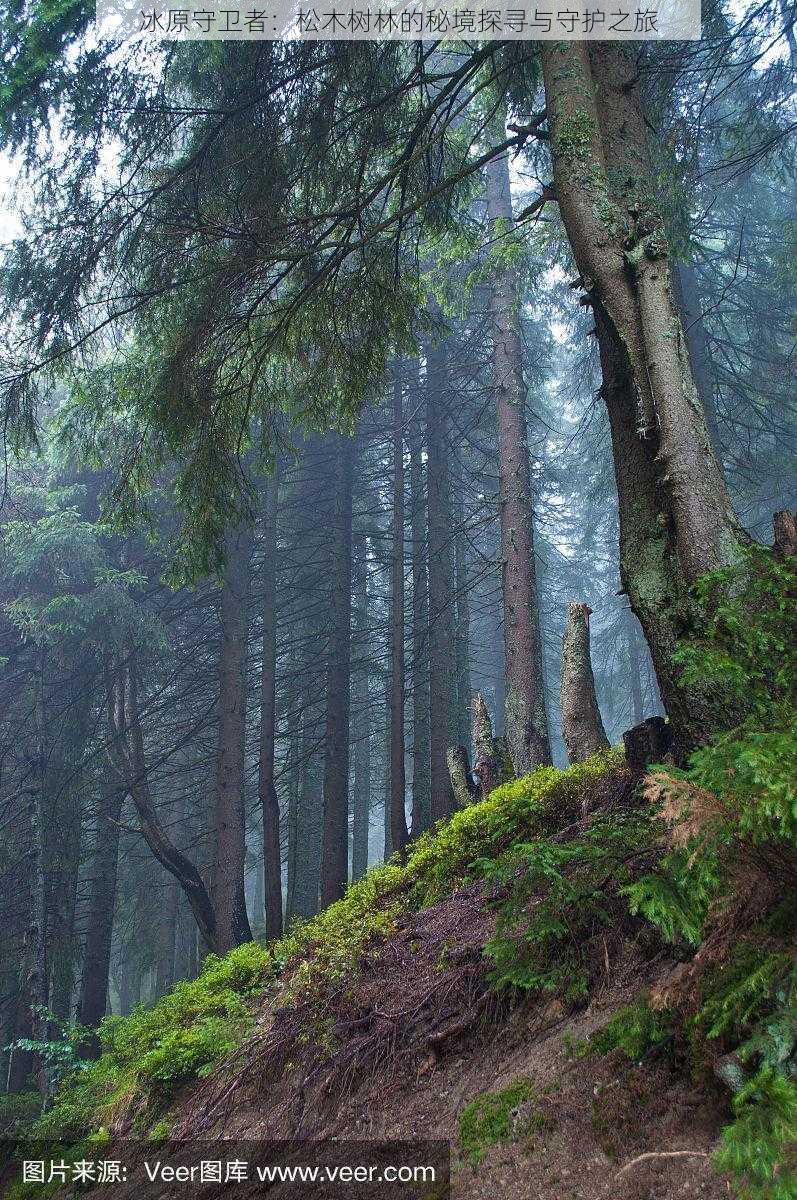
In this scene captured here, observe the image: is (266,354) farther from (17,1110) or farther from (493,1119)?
(17,1110)

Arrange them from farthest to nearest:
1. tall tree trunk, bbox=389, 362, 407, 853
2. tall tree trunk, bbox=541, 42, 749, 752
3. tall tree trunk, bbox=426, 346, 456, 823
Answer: tall tree trunk, bbox=426, 346, 456, 823 < tall tree trunk, bbox=389, 362, 407, 853 < tall tree trunk, bbox=541, 42, 749, 752

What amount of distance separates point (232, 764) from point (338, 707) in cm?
240

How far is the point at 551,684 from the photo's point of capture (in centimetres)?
2881

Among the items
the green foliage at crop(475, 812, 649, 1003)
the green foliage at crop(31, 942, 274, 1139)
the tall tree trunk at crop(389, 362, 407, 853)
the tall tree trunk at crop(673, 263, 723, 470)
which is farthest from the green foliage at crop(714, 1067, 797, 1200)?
the tall tree trunk at crop(673, 263, 723, 470)

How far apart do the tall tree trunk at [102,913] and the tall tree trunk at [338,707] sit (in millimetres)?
3662

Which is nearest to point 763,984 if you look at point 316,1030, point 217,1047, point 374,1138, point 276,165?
point 374,1138

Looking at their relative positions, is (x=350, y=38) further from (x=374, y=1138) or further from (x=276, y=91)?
(x=374, y=1138)

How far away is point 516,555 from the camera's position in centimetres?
936

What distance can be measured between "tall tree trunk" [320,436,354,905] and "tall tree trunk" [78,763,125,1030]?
3.66 metres

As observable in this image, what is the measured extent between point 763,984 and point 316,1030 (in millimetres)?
3229

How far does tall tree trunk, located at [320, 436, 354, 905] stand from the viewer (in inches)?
486

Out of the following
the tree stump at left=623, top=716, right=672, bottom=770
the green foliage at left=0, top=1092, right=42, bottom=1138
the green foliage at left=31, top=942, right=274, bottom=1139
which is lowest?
the green foliage at left=0, top=1092, right=42, bottom=1138

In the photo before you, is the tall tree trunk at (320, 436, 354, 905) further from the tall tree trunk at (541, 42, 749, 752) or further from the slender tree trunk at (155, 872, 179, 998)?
the tall tree trunk at (541, 42, 749, 752)

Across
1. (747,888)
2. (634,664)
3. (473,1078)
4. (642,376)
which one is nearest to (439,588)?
(642,376)
